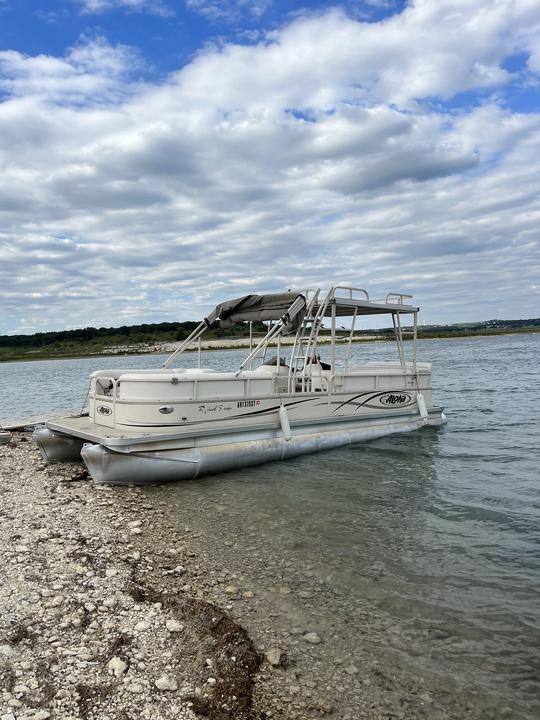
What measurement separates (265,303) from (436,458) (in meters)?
5.62

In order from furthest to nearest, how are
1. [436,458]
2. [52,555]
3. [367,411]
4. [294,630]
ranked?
1. [367,411]
2. [436,458]
3. [52,555]
4. [294,630]

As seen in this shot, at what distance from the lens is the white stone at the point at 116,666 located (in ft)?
14.1

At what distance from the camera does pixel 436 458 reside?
13078 mm

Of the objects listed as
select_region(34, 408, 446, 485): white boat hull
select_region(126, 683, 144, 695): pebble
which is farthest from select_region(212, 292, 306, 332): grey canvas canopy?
select_region(126, 683, 144, 695): pebble

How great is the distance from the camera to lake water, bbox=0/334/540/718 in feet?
17.0

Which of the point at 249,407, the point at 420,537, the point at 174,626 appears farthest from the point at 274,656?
the point at 249,407

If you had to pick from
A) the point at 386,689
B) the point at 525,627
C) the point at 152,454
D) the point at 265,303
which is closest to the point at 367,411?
the point at 265,303

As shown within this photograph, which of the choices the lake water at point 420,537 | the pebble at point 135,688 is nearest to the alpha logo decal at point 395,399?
the lake water at point 420,537

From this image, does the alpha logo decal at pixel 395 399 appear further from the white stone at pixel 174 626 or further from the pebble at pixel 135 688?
the pebble at pixel 135 688

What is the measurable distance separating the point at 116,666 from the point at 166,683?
456mm

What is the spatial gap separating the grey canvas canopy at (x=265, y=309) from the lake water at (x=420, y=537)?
3.43m

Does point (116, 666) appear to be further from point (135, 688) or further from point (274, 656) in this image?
→ point (274, 656)

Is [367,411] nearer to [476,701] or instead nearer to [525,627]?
[525,627]

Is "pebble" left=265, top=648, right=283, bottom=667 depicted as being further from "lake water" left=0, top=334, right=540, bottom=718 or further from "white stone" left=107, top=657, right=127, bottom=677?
"white stone" left=107, top=657, right=127, bottom=677
